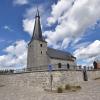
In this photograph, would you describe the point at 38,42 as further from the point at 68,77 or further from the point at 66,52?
the point at 68,77

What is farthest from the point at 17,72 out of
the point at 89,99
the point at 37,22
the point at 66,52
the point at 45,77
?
the point at 66,52

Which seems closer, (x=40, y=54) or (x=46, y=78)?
(x=46, y=78)

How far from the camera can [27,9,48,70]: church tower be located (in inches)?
1885

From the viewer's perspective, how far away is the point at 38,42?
164 ft

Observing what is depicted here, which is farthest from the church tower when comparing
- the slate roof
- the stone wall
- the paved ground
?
the paved ground

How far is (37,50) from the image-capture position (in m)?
49.2

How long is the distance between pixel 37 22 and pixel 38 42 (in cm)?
646

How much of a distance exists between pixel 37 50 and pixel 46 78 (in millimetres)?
23293

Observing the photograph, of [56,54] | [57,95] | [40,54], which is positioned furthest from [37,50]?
[57,95]

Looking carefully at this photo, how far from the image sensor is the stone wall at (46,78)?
85.8 feet

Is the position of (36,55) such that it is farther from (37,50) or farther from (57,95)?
(57,95)

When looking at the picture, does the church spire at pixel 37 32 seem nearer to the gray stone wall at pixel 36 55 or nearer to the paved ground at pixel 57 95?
the gray stone wall at pixel 36 55

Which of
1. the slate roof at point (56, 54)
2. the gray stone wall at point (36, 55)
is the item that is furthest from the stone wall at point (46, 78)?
the slate roof at point (56, 54)

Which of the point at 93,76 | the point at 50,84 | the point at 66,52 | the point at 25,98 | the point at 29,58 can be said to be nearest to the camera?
the point at 25,98
